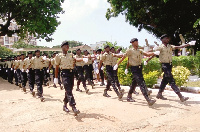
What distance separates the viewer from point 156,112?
5750 millimetres

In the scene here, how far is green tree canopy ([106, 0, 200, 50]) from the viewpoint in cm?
2033

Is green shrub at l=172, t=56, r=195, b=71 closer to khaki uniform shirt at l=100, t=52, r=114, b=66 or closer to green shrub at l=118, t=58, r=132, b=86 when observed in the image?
green shrub at l=118, t=58, r=132, b=86

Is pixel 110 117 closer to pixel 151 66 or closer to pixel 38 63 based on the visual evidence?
pixel 38 63

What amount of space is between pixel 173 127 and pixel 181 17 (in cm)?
1893

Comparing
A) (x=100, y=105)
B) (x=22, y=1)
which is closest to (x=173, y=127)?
(x=100, y=105)

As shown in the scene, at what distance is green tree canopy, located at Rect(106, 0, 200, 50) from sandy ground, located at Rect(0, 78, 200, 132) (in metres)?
15.1

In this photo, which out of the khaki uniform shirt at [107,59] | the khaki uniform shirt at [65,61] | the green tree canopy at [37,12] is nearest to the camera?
the khaki uniform shirt at [65,61]

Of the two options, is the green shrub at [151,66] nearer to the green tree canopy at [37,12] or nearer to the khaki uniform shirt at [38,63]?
the khaki uniform shirt at [38,63]

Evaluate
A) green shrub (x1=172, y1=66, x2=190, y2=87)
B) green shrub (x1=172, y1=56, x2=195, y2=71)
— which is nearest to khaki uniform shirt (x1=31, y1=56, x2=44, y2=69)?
green shrub (x1=172, y1=66, x2=190, y2=87)

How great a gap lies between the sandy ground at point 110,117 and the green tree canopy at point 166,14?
15107 mm

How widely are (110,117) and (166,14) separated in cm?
1813

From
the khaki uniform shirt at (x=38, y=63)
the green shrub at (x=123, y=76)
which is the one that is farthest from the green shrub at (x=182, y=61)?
the khaki uniform shirt at (x=38, y=63)

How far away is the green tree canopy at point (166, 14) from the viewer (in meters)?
20.3

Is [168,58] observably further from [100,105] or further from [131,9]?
[131,9]
